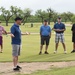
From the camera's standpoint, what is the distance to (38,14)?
375 feet

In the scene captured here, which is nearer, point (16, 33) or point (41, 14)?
point (16, 33)

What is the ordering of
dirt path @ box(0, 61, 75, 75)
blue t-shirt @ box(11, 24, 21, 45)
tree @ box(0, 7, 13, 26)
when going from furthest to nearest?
1. tree @ box(0, 7, 13, 26)
2. blue t-shirt @ box(11, 24, 21, 45)
3. dirt path @ box(0, 61, 75, 75)

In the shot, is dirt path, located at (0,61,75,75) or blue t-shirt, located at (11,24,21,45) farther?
blue t-shirt, located at (11,24,21,45)

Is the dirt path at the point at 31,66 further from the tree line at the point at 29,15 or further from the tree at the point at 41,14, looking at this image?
the tree at the point at 41,14

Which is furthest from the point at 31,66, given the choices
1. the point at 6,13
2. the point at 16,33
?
the point at 6,13

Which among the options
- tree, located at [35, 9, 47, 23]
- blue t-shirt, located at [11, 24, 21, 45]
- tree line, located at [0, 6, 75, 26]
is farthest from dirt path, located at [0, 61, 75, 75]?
tree, located at [35, 9, 47, 23]

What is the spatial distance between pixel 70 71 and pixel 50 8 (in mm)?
100163

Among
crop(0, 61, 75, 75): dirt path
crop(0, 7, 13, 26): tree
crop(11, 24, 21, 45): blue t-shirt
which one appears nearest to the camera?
crop(0, 61, 75, 75): dirt path

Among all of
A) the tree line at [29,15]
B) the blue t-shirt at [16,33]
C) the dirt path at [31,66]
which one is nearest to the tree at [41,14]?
the tree line at [29,15]

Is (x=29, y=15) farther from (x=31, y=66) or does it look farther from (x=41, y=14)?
(x=31, y=66)

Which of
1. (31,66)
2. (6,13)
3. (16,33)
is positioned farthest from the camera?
(6,13)

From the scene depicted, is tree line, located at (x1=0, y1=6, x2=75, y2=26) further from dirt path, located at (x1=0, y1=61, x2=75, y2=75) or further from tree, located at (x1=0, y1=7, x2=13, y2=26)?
dirt path, located at (x1=0, y1=61, x2=75, y2=75)

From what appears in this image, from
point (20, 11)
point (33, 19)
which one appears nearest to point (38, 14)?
point (33, 19)

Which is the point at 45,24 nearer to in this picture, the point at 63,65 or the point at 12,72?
the point at 63,65
